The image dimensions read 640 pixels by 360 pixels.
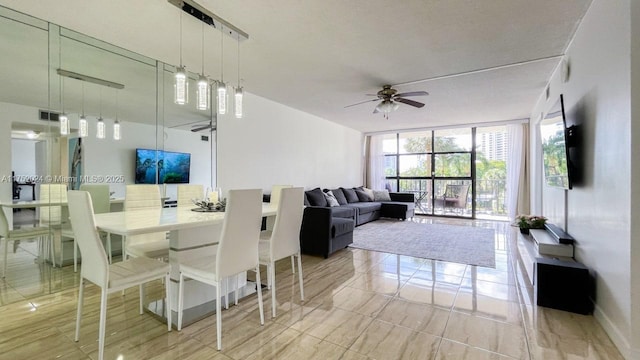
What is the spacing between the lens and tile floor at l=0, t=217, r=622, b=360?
1.81 meters

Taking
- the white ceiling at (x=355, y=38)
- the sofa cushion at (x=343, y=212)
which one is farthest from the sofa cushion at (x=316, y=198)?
the white ceiling at (x=355, y=38)

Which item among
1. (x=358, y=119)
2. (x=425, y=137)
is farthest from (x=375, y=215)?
(x=425, y=137)

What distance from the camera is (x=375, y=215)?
6.96 metres

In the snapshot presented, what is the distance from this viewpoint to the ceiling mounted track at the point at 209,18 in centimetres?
220

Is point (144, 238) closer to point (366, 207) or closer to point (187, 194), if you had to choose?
point (187, 194)

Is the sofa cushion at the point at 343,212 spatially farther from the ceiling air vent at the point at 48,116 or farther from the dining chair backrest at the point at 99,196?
the ceiling air vent at the point at 48,116

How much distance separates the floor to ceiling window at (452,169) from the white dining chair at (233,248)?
6.86m

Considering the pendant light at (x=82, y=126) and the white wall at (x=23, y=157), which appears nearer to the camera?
the white wall at (x=23, y=157)

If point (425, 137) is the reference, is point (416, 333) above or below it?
below

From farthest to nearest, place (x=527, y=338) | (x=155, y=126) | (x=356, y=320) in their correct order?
(x=155, y=126)
(x=356, y=320)
(x=527, y=338)

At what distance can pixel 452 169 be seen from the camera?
25.1 ft

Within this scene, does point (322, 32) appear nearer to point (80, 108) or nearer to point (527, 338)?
point (80, 108)

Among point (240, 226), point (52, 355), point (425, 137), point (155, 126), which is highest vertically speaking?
point (425, 137)

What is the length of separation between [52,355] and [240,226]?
1395 millimetres
